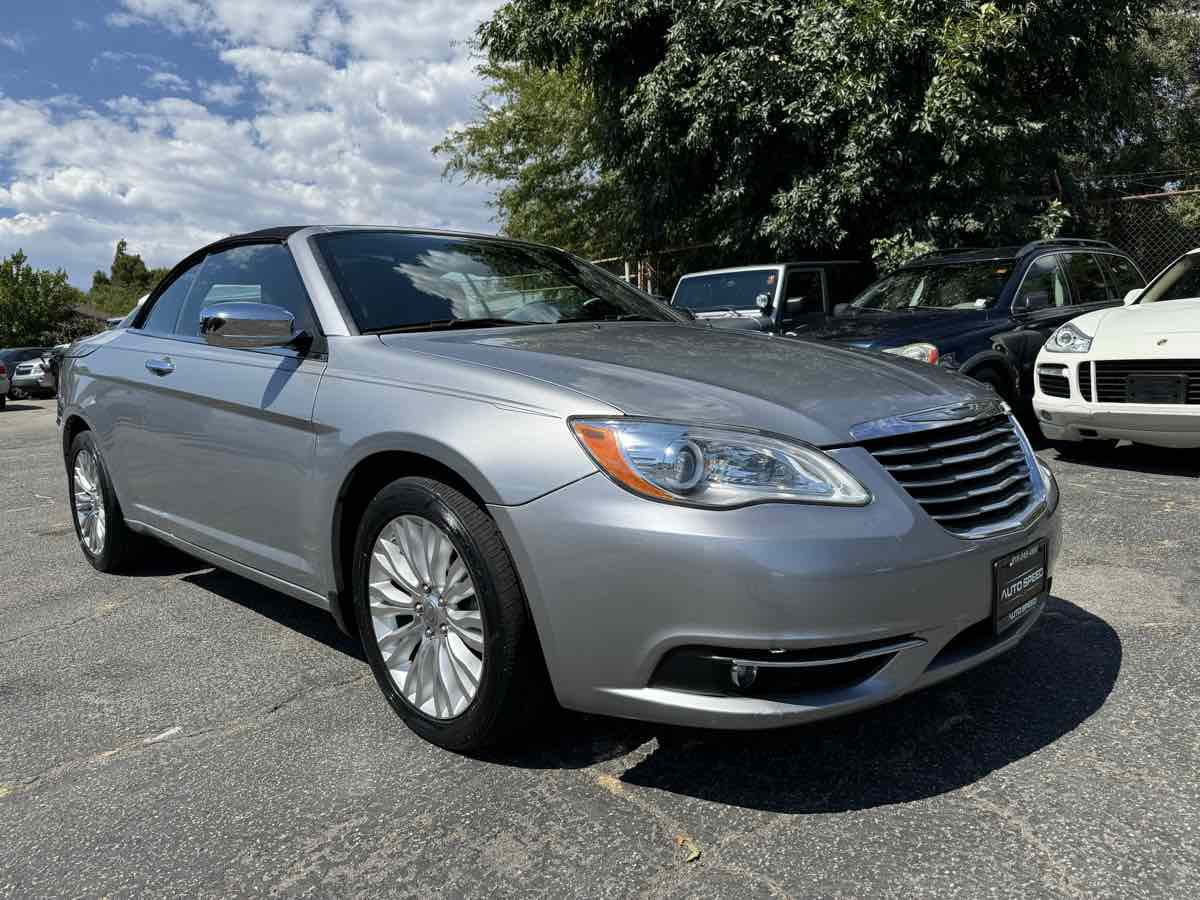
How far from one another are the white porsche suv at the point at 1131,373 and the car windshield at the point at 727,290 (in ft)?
12.4

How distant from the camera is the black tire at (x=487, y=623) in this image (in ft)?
7.42

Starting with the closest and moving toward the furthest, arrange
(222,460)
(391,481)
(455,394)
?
(455,394), (391,481), (222,460)

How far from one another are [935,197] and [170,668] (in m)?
11.0

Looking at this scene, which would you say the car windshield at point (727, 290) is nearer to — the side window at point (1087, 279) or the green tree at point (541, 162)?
the side window at point (1087, 279)

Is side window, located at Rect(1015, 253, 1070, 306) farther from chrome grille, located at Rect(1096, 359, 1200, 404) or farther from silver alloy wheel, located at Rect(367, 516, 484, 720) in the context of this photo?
silver alloy wheel, located at Rect(367, 516, 484, 720)

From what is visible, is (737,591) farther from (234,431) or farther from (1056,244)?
(1056,244)

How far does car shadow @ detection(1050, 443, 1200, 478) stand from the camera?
233 inches

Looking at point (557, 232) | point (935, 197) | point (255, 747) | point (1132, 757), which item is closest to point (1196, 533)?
point (1132, 757)

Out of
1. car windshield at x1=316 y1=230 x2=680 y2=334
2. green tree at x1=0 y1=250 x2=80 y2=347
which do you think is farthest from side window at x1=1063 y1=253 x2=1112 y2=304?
green tree at x1=0 y1=250 x2=80 y2=347

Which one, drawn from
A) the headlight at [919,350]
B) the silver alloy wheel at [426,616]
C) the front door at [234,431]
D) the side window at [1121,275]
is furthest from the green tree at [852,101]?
the silver alloy wheel at [426,616]

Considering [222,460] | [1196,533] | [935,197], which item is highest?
[935,197]

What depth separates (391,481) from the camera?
2.64m

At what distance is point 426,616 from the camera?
8.33 ft

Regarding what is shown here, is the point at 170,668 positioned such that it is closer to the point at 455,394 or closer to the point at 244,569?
the point at 244,569
